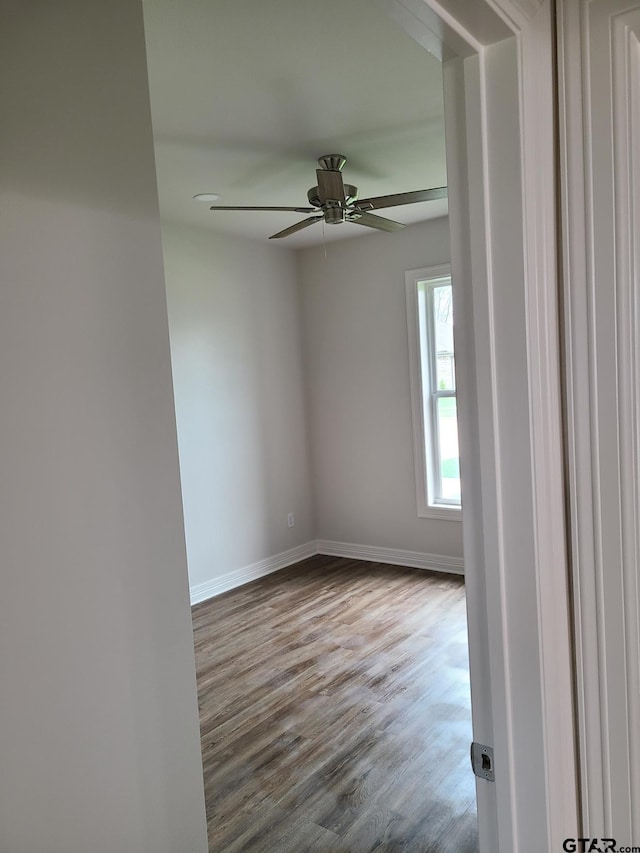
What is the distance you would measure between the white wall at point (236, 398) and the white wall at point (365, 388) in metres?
0.18

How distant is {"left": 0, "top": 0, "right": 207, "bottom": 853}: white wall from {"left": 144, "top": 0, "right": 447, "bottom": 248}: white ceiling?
472 mm

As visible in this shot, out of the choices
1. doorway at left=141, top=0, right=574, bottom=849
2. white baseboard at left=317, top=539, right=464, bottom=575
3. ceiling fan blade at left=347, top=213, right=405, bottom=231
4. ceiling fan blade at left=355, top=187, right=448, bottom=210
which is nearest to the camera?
doorway at left=141, top=0, right=574, bottom=849

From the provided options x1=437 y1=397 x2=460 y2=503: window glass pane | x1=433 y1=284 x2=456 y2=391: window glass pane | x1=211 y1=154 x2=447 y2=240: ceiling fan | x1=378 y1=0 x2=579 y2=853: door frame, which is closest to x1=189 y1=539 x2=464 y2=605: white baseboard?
x1=437 y1=397 x2=460 y2=503: window glass pane

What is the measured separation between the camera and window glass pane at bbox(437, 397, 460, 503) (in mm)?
4660

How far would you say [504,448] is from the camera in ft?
2.94

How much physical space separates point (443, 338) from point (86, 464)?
3.62 m

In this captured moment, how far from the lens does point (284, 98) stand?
2.34 meters

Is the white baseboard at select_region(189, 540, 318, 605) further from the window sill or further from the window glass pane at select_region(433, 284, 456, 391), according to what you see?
the window glass pane at select_region(433, 284, 456, 391)

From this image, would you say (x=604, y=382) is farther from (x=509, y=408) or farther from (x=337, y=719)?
(x=337, y=719)

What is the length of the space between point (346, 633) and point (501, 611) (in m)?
2.92

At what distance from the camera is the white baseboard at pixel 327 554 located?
14.5 feet

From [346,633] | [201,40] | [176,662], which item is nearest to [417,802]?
[176,662]

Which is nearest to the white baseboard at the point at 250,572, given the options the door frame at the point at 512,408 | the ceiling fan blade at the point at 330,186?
the ceiling fan blade at the point at 330,186

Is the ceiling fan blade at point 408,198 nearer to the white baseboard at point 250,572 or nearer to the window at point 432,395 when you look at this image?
the window at point 432,395
